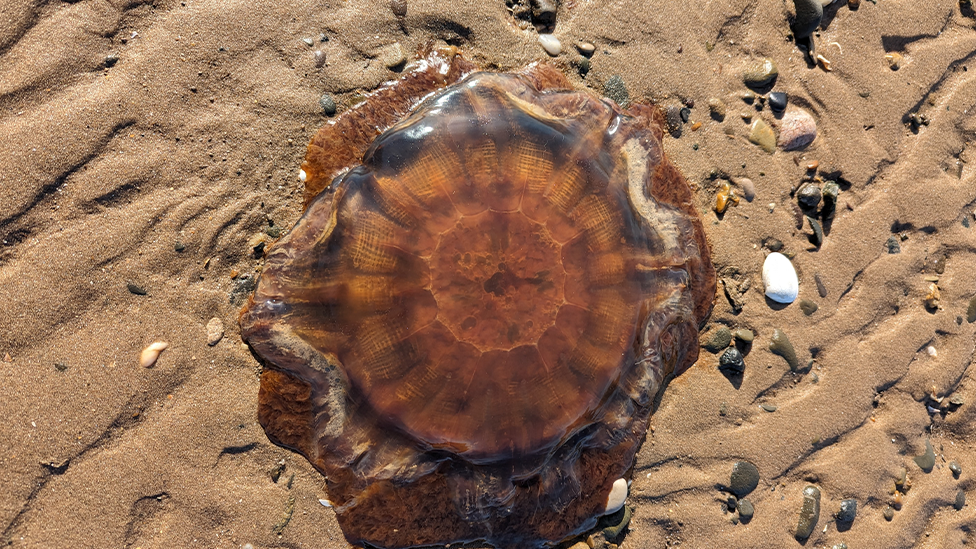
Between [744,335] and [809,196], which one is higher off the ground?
[809,196]

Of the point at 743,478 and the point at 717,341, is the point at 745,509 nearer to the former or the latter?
the point at 743,478

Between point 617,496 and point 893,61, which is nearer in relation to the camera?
point 617,496

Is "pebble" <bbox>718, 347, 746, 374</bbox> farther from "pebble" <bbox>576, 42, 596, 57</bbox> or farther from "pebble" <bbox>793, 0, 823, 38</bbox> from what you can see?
"pebble" <bbox>793, 0, 823, 38</bbox>

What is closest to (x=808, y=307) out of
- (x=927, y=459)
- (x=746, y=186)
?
(x=746, y=186)

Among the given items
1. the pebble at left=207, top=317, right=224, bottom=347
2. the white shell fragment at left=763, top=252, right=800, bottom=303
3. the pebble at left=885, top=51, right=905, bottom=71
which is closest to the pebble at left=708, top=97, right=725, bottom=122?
the white shell fragment at left=763, top=252, right=800, bottom=303

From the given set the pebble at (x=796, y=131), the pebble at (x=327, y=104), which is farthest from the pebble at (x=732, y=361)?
the pebble at (x=327, y=104)

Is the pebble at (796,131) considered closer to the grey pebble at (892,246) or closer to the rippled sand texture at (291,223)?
the rippled sand texture at (291,223)
